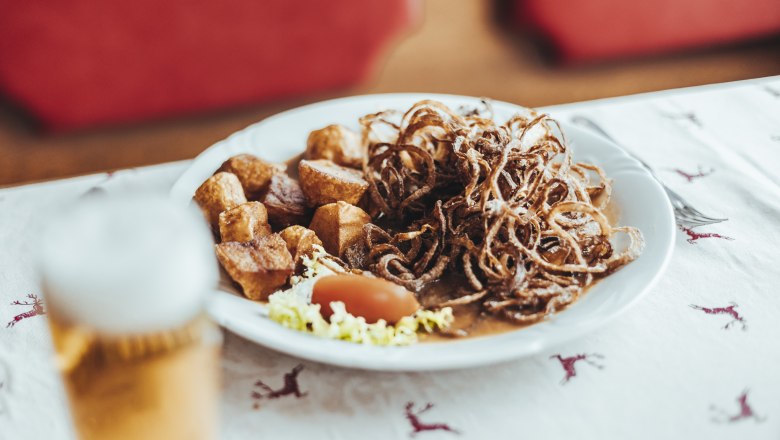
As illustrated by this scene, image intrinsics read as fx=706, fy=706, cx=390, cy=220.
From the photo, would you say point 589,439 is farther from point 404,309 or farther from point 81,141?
point 81,141

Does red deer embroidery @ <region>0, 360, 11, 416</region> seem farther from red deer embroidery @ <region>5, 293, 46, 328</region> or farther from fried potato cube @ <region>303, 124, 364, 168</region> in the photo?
fried potato cube @ <region>303, 124, 364, 168</region>

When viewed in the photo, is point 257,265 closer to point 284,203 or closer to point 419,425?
point 284,203

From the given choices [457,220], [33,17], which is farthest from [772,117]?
[33,17]

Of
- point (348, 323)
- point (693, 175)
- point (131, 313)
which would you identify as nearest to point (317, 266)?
point (348, 323)

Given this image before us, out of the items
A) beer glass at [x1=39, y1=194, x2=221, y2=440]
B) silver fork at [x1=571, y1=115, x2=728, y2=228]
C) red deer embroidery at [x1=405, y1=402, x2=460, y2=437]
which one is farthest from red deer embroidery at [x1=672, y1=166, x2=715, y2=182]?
beer glass at [x1=39, y1=194, x2=221, y2=440]

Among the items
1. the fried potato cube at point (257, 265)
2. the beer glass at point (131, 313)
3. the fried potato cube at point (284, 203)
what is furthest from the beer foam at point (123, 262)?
the fried potato cube at point (284, 203)

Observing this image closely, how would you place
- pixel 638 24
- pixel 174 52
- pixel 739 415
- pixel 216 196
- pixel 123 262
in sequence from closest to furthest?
pixel 123 262
pixel 739 415
pixel 216 196
pixel 174 52
pixel 638 24
